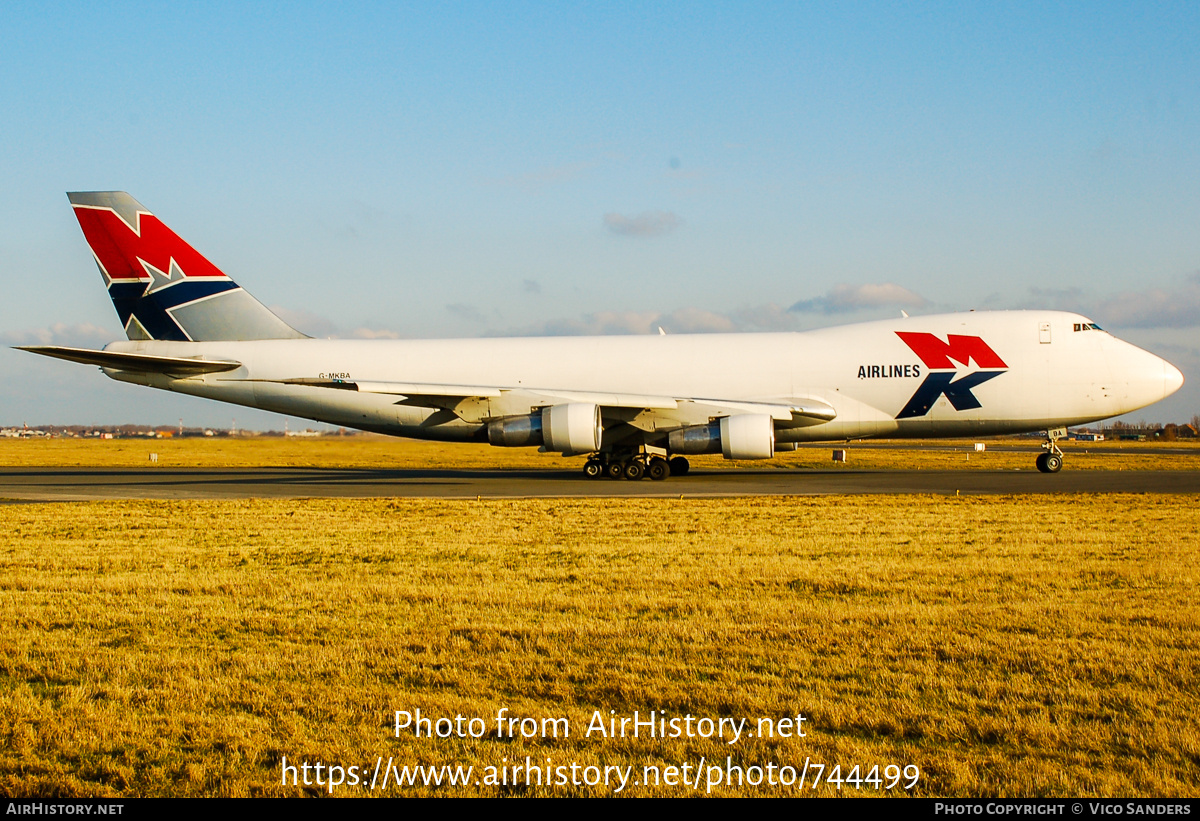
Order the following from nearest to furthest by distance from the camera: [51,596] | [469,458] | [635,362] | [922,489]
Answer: [51,596] → [922,489] → [635,362] → [469,458]

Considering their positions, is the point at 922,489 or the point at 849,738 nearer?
the point at 849,738

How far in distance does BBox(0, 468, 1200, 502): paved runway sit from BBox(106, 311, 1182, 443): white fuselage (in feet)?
5.49

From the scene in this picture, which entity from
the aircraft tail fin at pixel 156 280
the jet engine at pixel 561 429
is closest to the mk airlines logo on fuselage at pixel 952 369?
the jet engine at pixel 561 429

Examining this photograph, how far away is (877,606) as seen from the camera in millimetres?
7953

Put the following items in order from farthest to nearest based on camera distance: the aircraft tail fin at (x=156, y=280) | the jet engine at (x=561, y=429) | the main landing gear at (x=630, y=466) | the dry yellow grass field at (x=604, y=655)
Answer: the aircraft tail fin at (x=156, y=280), the main landing gear at (x=630, y=466), the jet engine at (x=561, y=429), the dry yellow grass field at (x=604, y=655)

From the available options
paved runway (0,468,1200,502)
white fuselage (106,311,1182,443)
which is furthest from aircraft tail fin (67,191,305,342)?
paved runway (0,468,1200,502)

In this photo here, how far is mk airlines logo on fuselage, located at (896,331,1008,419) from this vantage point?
2489cm

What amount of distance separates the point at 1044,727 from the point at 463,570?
21.2 feet

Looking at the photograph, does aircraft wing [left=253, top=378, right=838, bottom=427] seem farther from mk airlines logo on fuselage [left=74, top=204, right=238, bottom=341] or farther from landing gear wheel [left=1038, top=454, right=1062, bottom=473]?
landing gear wheel [left=1038, top=454, right=1062, bottom=473]

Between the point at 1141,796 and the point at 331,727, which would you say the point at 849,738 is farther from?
the point at 331,727

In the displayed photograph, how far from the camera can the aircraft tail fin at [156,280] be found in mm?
27156

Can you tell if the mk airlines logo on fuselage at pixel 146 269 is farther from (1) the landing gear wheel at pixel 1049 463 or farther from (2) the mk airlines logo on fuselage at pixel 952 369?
(1) the landing gear wheel at pixel 1049 463

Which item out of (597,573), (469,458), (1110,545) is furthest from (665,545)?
(469,458)

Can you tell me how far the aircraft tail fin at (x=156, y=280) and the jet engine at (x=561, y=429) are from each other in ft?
29.2
